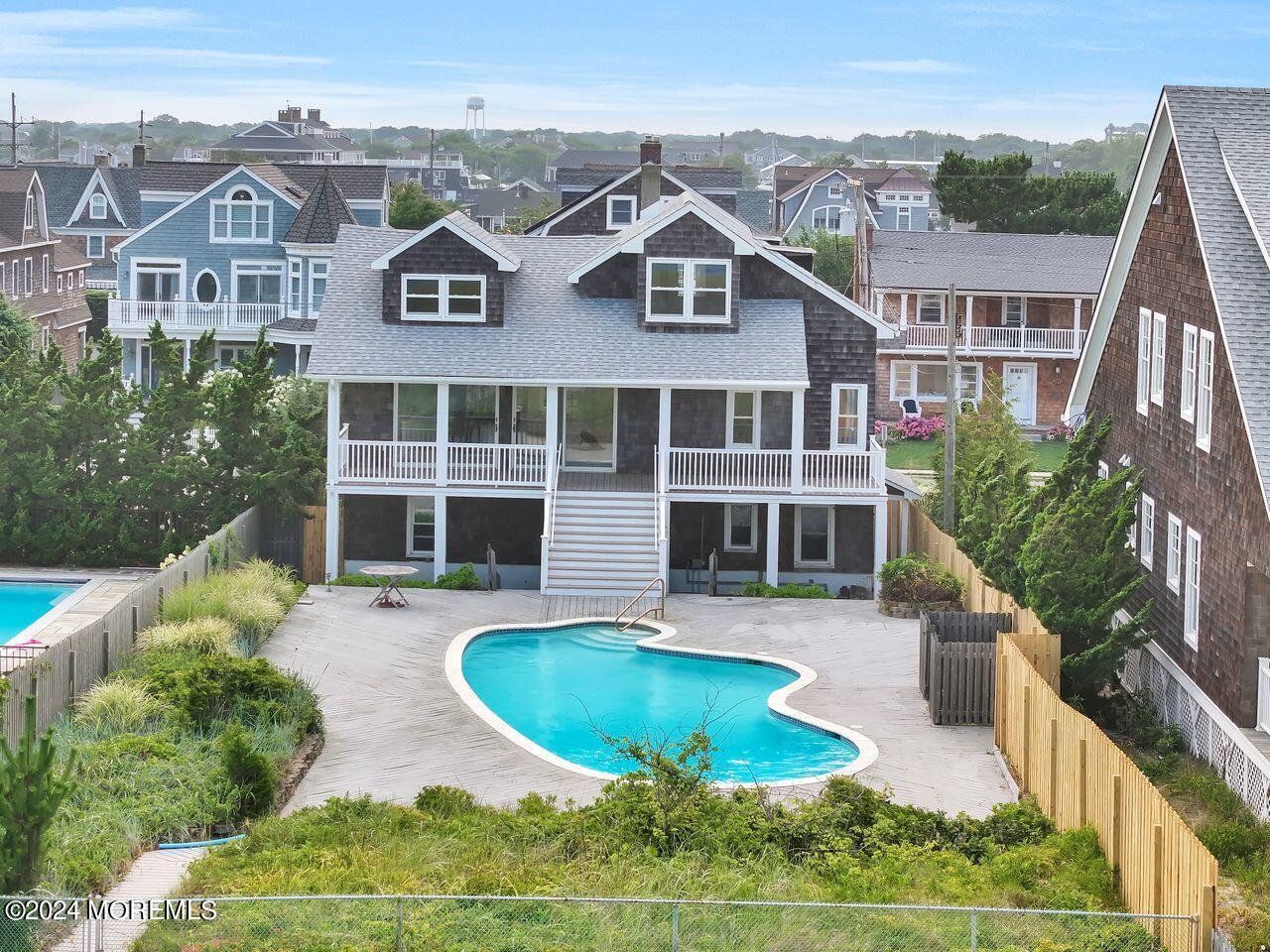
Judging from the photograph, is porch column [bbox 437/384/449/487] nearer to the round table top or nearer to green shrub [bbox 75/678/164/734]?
the round table top

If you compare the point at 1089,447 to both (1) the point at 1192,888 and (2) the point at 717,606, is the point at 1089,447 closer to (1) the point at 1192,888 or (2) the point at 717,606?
(2) the point at 717,606

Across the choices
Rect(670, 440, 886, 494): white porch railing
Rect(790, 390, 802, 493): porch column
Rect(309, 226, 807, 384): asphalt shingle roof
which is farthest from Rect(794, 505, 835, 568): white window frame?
Rect(309, 226, 807, 384): asphalt shingle roof

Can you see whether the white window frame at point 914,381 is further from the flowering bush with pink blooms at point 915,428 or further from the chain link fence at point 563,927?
the chain link fence at point 563,927

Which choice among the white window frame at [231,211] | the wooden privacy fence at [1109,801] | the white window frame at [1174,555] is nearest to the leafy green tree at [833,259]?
the white window frame at [231,211]

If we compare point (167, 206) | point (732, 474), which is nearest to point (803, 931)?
point (732, 474)

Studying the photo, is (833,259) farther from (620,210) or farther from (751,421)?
(751,421)
